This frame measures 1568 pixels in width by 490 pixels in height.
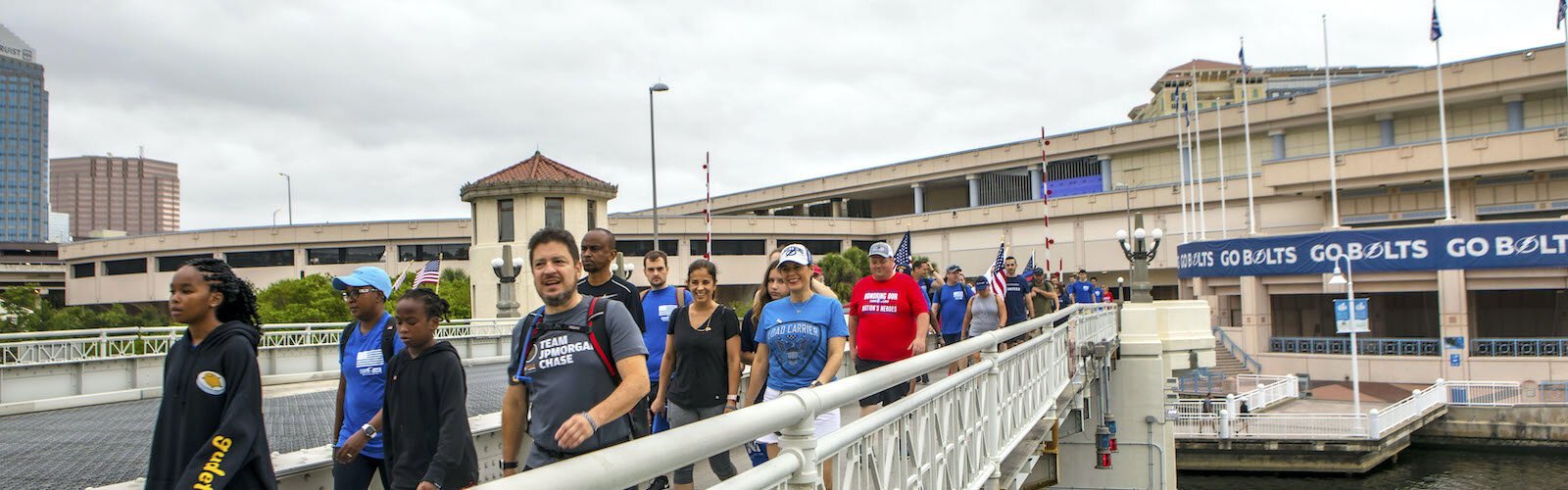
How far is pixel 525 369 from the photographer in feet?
13.4

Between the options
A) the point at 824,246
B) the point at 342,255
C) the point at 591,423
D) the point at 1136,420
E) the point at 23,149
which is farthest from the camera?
the point at 23,149

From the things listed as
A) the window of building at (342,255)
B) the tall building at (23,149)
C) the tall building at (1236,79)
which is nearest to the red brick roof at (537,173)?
the window of building at (342,255)

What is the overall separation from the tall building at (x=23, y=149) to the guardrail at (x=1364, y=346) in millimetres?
223659

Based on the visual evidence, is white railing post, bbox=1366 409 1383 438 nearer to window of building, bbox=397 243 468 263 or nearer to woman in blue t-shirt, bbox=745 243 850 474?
woman in blue t-shirt, bbox=745 243 850 474

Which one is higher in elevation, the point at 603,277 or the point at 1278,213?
the point at 1278,213

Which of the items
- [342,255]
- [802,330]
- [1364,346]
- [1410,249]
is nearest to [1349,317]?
[1410,249]

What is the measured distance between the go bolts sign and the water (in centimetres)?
615

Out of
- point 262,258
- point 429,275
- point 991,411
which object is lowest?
point 991,411

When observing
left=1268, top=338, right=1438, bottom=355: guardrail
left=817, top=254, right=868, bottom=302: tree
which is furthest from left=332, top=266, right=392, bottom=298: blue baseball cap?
left=817, top=254, right=868, bottom=302: tree

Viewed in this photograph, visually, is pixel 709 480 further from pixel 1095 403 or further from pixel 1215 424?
pixel 1215 424

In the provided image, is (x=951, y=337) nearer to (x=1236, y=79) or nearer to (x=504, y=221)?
(x=504, y=221)

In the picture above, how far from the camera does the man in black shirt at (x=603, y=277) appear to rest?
5.71 m

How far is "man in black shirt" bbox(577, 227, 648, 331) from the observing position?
5.71 m

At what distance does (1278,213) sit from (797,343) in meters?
44.2
